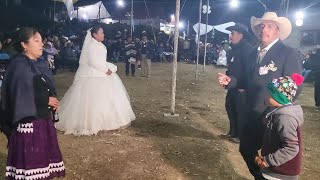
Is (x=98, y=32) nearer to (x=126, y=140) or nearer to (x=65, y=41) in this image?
(x=126, y=140)

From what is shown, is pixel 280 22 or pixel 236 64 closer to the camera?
pixel 280 22

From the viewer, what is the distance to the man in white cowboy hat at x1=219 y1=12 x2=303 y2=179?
4.04 m

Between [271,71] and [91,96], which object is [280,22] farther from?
[91,96]

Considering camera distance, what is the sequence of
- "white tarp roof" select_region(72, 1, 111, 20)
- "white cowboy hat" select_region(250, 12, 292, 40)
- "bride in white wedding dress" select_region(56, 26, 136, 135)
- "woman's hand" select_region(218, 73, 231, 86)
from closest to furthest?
"white cowboy hat" select_region(250, 12, 292, 40) → "woman's hand" select_region(218, 73, 231, 86) → "bride in white wedding dress" select_region(56, 26, 136, 135) → "white tarp roof" select_region(72, 1, 111, 20)

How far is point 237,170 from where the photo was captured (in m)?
5.31

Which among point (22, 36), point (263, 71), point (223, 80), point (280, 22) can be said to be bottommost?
point (223, 80)

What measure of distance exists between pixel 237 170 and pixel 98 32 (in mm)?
3624

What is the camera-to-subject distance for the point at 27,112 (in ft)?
11.3

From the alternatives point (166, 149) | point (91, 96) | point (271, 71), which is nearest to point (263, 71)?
point (271, 71)

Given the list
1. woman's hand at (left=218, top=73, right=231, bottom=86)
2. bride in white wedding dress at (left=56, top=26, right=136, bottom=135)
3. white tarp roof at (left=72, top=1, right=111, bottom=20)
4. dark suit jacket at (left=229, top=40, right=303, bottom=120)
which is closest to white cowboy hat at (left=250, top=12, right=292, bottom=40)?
dark suit jacket at (left=229, top=40, right=303, bottom=120)

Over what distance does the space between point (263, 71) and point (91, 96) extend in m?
3.66

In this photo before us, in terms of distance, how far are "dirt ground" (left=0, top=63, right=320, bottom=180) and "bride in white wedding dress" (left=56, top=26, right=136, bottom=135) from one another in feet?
0.85

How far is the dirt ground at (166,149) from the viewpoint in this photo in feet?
16.9

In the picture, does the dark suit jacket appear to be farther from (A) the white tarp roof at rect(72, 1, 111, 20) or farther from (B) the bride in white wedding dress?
(A) the white tarp roof at rect(72, 1, 111, 20)
